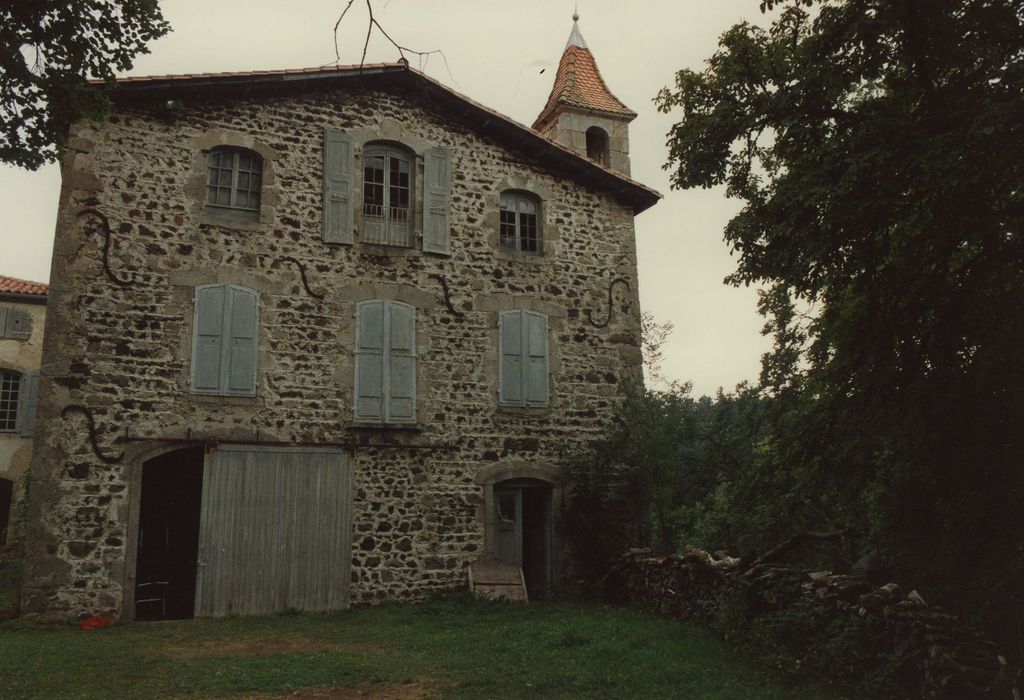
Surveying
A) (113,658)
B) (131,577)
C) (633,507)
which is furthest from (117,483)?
(633,507)

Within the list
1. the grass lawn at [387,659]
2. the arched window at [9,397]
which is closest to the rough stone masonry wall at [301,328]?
the grass lawn at [387,659]

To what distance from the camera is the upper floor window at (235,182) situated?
11.3 meters

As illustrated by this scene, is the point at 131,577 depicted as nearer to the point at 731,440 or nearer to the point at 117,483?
the point at 117,483

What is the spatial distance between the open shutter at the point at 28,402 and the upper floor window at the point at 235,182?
907 centimetres

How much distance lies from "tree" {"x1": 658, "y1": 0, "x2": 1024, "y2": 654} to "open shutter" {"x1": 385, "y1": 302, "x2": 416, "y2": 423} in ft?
16.6

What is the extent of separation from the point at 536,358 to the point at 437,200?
300 cm

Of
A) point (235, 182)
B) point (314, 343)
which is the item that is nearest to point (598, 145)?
point (235, 182)

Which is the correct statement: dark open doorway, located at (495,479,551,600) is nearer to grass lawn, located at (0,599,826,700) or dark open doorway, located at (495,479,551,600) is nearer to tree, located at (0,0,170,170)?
grass lawn, located at (0,599,826,700)

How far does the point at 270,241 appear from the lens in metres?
11.4

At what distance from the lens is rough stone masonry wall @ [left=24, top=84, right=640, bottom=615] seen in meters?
9.94

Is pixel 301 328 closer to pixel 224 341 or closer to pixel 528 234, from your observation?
pixel 224 341

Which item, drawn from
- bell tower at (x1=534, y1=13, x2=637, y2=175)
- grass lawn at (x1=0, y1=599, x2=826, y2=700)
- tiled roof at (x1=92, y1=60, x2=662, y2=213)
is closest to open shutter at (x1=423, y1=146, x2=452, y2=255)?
tiled roof at (x1=92, y1=60, x2=662, y2=213)

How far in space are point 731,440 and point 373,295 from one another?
29.6 feet

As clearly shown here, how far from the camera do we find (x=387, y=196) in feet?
40.5
